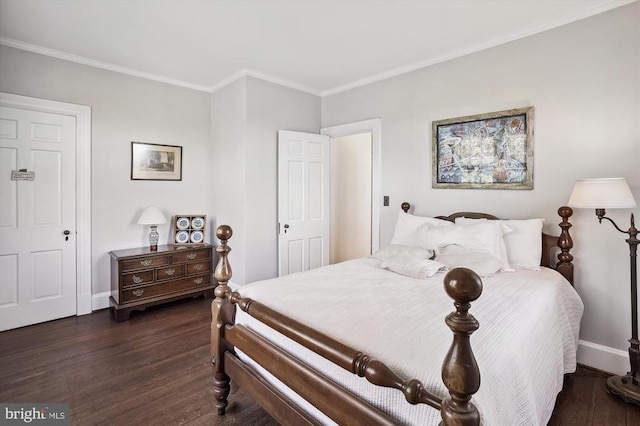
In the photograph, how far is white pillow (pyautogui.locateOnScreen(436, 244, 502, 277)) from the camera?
2314mm

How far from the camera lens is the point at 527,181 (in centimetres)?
273

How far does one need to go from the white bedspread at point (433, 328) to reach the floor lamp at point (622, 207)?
32cm

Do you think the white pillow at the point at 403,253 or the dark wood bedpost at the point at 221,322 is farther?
the white pillow at the point at 403,253

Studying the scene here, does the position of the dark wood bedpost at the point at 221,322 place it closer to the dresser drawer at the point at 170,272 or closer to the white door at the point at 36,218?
the dresser drawer at the point at 170,272

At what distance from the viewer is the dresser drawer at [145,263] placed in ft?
11.1

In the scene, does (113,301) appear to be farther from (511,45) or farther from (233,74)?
(511,45)

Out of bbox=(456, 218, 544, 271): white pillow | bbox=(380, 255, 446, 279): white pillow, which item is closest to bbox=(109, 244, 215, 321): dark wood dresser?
bbox=(380, 255, 446, 279): white pillow

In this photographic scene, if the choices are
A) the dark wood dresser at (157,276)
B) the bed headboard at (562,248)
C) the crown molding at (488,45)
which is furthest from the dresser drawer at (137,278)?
the bed headboard at (562,248)

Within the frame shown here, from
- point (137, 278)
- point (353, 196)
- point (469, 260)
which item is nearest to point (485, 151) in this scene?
point (469, 260)

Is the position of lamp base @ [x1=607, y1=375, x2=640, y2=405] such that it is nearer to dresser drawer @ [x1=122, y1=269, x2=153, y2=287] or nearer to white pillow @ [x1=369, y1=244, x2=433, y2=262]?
white pillow @ [x1=369, y1=244, x2=433, y2=262]

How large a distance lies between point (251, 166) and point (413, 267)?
7.38 feet

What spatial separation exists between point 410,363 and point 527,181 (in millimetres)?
2245

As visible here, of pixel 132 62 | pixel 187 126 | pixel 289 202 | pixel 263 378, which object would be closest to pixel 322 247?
pixel 289 202

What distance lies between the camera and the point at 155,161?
3955mm
